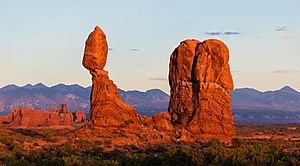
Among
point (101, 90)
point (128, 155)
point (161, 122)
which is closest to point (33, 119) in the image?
point (161, 122)

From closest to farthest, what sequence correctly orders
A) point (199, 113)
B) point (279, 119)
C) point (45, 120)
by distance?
point (199, 113), point (45, 120), point (279, 119)

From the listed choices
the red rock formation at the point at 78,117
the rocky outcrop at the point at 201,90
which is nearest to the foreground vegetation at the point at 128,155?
the rocky outcrop at the point at 201,90

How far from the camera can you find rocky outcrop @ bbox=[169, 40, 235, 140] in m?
39.8

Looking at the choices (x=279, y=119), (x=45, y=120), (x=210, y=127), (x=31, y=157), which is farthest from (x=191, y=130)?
(x=279, y=119)

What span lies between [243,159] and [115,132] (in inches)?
699

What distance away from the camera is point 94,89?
38.1 metres

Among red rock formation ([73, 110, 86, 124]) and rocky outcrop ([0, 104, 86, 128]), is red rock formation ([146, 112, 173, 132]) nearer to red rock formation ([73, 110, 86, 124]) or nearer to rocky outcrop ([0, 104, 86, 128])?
rocky outcrop ([0, 104, 86, 128])

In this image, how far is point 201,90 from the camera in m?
40.1

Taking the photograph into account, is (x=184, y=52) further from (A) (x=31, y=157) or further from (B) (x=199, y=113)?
(A) (x=31, y=157)

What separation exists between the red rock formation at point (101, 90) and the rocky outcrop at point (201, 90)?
5396 mm

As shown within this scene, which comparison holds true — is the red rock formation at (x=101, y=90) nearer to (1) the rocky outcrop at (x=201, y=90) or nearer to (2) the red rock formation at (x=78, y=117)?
(1) the rocky outcrop at (x=201, y=90)

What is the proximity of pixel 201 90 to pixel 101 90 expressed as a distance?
8440 mm

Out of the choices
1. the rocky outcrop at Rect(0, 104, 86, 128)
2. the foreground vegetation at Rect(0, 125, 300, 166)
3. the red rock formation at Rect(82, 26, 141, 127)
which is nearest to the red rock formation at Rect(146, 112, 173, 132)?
the red rock formation at Rect(82, 26, 141, 127)

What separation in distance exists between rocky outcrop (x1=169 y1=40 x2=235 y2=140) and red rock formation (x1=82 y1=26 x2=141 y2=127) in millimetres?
5396
